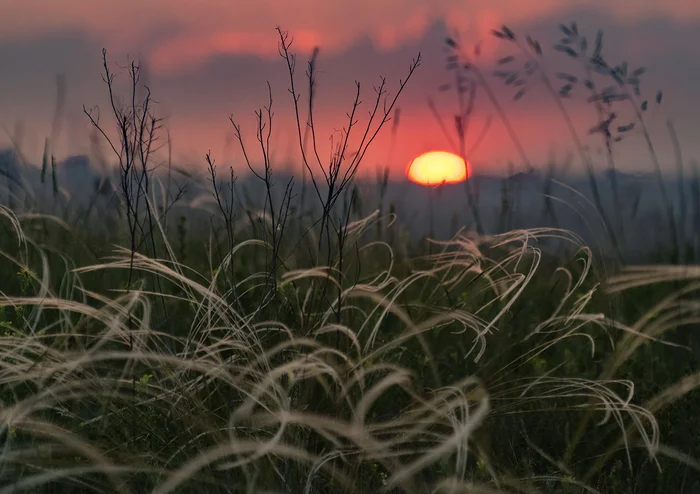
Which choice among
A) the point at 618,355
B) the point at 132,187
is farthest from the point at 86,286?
the point at 618,355

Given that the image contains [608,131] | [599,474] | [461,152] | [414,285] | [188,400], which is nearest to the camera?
[188,400]

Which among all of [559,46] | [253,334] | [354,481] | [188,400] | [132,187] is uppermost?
[559,46]

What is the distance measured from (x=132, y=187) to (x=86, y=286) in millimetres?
799

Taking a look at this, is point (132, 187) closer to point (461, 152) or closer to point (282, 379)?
point (282, 379)

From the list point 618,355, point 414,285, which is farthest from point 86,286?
point 618,355

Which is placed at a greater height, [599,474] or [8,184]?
[8,184]

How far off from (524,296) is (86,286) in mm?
1603

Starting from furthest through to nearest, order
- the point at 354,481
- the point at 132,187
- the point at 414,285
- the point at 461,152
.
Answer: the point at 461,152
the point at 414,285
the point at 132,187
the point at 354,481

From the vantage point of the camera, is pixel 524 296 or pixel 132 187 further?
pixel 524 296

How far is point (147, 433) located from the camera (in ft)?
6.59

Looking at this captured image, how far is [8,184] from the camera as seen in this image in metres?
3.60

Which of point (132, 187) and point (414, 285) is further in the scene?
point (414, 285)

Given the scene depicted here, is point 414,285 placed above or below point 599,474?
above

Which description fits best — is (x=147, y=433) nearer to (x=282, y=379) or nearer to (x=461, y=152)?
(x=282, y=379)
